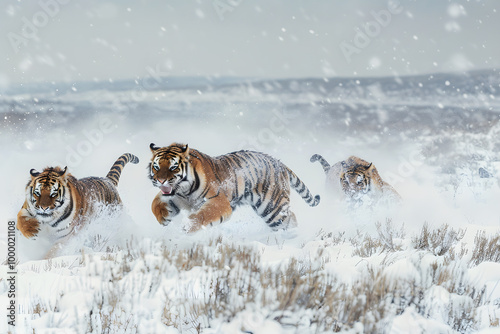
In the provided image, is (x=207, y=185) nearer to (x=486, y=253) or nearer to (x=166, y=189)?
(x=166, y=189)

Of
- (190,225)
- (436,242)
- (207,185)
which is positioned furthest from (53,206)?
(436,242)

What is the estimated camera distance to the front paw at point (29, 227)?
18.6 ft

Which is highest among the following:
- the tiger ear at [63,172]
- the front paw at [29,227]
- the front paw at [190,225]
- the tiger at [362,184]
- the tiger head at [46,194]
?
the tiger at [362,184]

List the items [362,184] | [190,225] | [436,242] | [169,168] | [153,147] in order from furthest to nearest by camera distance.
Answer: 1. [362,184]
2. [153,147]
3. [169,168]
4. [190,225]
5. [436,242]

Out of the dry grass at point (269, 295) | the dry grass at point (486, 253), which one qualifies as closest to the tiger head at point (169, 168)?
the dry grass at point (269, 295)

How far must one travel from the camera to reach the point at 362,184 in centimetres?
834

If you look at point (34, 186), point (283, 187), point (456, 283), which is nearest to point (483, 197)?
point (283, 187)

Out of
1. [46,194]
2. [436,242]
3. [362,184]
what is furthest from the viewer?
[362,184]

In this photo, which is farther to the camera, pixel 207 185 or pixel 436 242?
pixel 207 185

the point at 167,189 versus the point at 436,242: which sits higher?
the point at 167,189

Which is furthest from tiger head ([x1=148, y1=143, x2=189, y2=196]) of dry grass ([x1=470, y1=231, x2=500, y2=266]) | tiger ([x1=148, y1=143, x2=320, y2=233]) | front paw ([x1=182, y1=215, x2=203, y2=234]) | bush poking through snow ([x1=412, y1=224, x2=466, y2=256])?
dry grass ([x1=470, y1=231, x2=500, y2=266])

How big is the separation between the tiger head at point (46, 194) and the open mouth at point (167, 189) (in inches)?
45.0

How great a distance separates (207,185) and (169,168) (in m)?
0.58

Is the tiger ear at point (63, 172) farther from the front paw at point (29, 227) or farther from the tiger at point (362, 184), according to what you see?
the tiger at point (362, 184)
